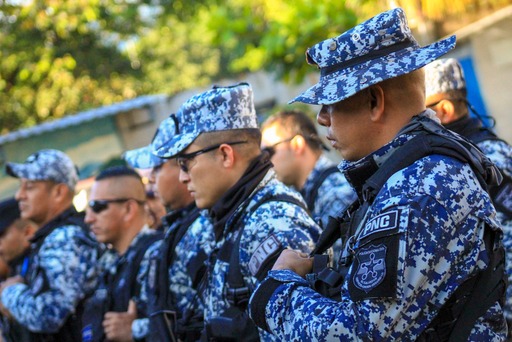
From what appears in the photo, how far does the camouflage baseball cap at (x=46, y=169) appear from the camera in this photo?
6.21m

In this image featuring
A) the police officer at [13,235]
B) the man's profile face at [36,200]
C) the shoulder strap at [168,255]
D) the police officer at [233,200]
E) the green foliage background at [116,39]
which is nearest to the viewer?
the police officer at [233,200]

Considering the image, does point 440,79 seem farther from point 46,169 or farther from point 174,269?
point 46,169

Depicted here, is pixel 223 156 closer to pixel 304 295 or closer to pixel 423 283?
pixel 304 295

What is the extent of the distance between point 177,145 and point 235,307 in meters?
0.91

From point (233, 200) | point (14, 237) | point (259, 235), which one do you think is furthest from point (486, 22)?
point (259, 235)

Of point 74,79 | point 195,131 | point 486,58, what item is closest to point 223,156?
point 195,131

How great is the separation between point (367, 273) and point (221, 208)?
5.29 feet

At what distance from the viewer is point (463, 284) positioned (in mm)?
2311

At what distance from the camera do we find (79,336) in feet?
18.6

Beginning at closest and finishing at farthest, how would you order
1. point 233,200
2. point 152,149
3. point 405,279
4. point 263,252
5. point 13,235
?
1. point 405,279
2. point 263,252
3. point 233,200
4. point 152,149
5. point 13,235

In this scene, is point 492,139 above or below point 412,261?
below

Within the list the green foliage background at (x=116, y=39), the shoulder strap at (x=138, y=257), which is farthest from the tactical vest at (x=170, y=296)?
the green foliage background at (x=116, y=39)

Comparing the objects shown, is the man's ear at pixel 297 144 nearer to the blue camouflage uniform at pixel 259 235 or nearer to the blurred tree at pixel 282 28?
the blue camouflage uniform at pixel 259 235

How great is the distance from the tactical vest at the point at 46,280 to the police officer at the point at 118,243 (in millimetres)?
292
